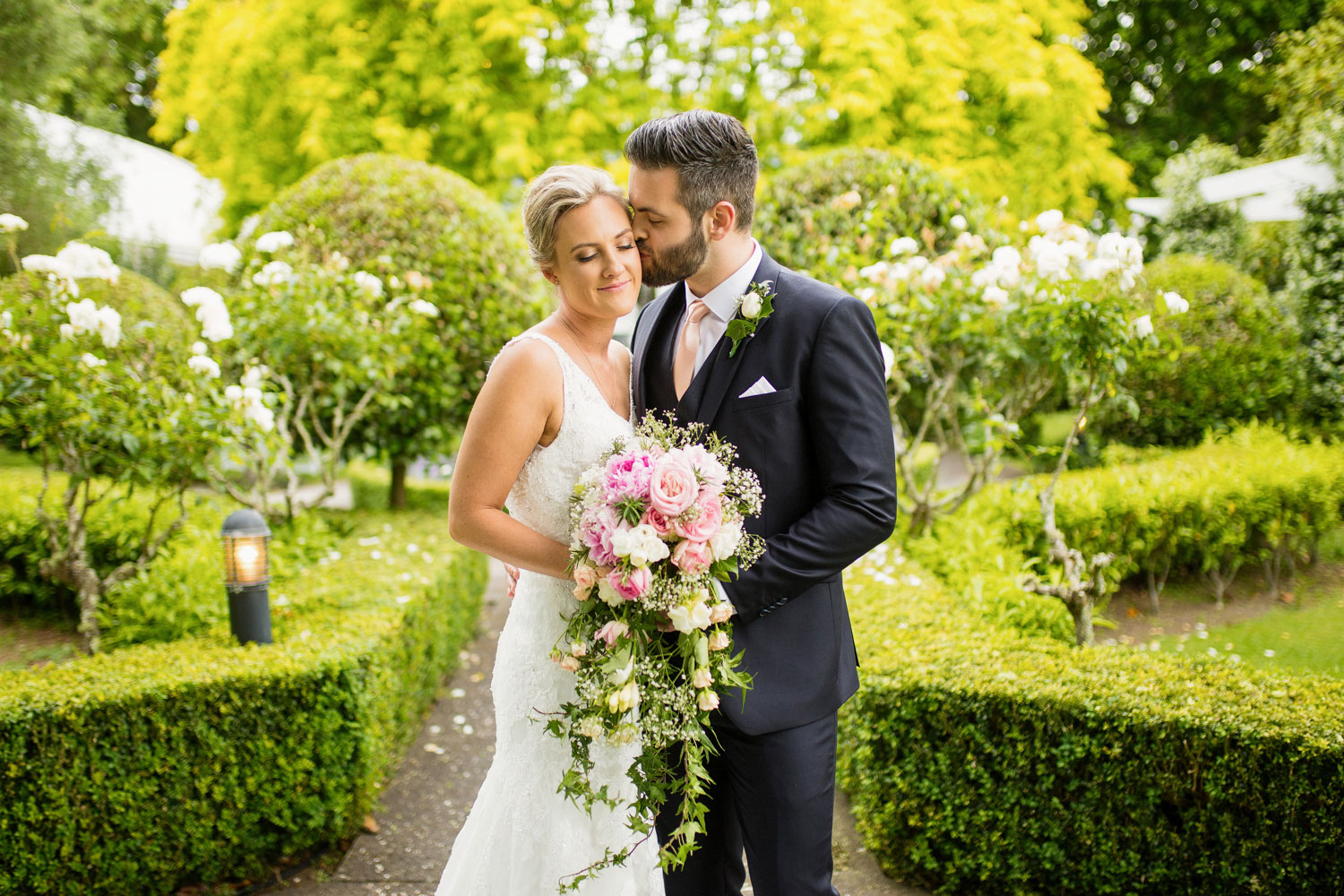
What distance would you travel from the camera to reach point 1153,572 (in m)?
5.62

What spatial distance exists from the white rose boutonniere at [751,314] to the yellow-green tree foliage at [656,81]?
9192 millimetres

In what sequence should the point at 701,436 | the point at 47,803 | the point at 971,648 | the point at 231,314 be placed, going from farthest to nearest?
the point at 231,314, the point at 971,648, the point at 47,803, the point at 701,436

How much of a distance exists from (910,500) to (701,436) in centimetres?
442

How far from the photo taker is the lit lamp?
3.59m

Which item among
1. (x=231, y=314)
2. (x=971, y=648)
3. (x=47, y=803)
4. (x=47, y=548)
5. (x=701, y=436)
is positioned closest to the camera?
(x=701, y=436)

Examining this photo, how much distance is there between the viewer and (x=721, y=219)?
2.16m

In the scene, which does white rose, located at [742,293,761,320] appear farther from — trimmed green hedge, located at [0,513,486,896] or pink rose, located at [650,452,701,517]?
trimmed green hedge, located at [0,513,486,896]

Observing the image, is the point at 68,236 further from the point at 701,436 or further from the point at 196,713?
the point at 701,436

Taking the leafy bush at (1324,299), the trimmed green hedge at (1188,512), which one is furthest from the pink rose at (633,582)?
the leafy bush at (1324,299)

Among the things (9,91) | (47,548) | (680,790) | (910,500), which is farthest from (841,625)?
(9,91)

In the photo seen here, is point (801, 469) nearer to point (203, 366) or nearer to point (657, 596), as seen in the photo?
point (657, 596)

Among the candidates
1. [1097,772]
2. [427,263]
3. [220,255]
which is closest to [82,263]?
[220,255]

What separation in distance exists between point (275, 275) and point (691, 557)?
4.54 metres

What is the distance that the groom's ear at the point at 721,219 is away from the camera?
2.14 metres
